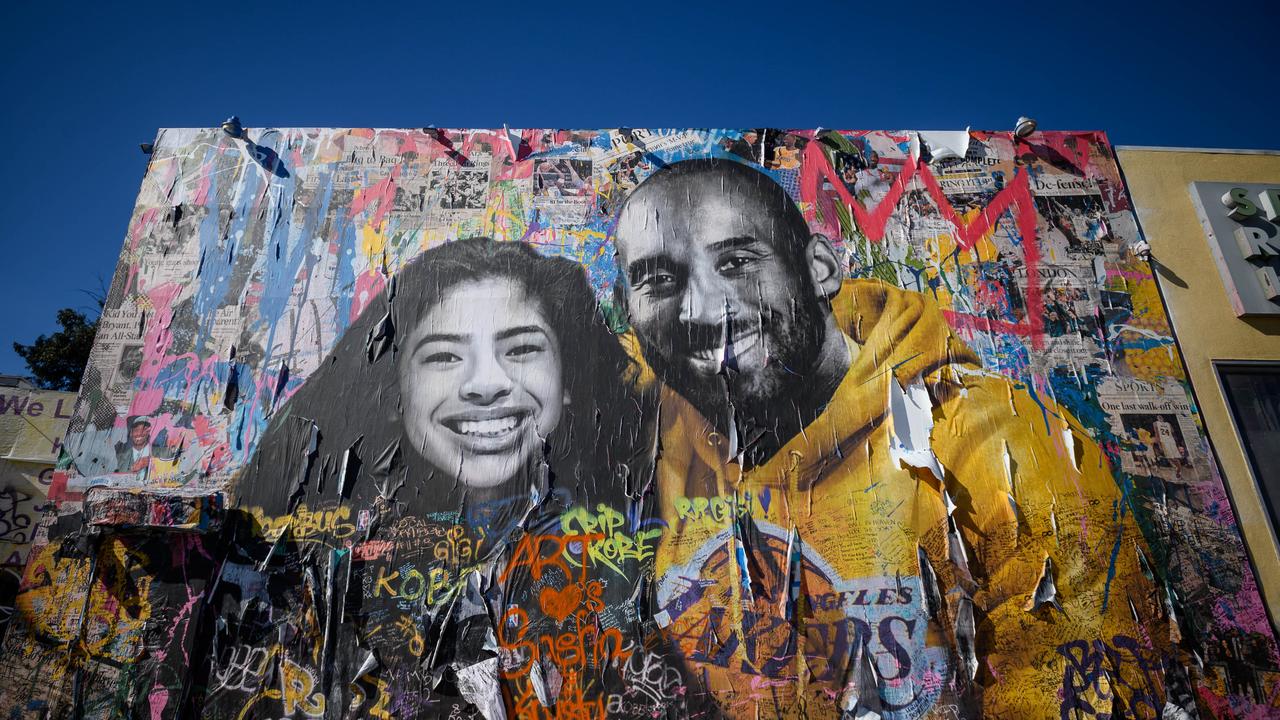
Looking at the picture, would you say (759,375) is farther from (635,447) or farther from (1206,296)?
(1206,296)

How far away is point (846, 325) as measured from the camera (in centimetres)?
579

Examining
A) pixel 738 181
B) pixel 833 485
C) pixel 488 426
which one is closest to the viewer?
pixel 833 485

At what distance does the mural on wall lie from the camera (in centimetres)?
480

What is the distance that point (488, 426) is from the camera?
17.9ft

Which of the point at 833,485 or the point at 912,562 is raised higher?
the point at 833,485

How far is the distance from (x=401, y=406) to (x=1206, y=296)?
7284 mm

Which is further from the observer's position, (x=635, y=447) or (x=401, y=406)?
(x=401, y=406)

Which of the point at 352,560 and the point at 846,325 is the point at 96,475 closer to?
the point at 352,560

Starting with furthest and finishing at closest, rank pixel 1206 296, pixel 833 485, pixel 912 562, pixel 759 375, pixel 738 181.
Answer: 1. pixel 738 181
2. pixel 1206 296
3. pixel 759 375
4. pixel 833 485
5. pixel 912 562

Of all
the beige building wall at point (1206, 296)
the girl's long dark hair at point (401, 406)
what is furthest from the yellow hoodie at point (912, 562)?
the beige building wall at point (1206, 296)

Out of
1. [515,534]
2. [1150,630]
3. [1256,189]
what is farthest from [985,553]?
[1256,189]

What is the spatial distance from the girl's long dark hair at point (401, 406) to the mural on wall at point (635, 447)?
27 mm

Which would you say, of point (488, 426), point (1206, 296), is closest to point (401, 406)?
point (488, 426)

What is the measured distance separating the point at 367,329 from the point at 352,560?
1.93 metres
